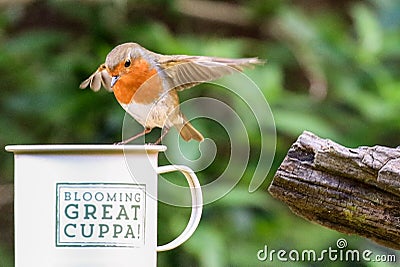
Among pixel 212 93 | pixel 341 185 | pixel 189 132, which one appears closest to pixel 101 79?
pixel 189 132

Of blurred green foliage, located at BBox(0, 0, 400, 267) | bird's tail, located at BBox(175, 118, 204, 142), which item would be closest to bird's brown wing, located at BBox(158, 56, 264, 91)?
bird's tail, located at BBox(175, 118, 204, 142)

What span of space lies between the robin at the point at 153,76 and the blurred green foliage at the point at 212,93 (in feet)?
1.95

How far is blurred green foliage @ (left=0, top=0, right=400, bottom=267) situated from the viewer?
5.37 ft

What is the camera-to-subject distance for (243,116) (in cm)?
170

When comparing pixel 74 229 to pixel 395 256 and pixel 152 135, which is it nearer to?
pixel 395 256

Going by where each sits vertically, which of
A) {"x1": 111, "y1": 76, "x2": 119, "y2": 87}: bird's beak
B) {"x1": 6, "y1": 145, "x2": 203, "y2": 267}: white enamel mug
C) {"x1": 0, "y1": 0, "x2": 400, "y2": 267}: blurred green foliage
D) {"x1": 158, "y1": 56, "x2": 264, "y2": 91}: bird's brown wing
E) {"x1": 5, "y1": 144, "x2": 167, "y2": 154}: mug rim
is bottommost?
{"x1": 6, "y1": 145, "x2": 203, "y2": 267}: white enamel mug

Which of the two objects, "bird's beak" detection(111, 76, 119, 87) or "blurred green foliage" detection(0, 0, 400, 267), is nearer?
"bird's beak" detection(111, 76, 119, 87)

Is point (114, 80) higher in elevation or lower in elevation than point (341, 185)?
higher

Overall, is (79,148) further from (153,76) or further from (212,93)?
(212,93)

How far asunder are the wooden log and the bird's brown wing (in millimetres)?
157

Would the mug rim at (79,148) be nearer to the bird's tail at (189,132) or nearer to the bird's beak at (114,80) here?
the bird's beak at (114,80)

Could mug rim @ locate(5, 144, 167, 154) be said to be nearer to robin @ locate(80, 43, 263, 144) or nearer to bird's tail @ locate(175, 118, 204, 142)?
robin @ locate(80, 43, 263, 144)

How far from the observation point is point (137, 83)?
89 cm

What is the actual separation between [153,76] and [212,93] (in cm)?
96
